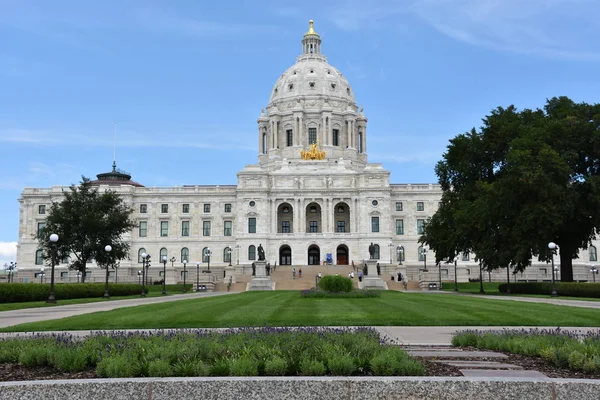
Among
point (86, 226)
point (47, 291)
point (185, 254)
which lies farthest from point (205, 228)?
point (47, 291)

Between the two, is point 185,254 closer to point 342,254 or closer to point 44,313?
point 342,254

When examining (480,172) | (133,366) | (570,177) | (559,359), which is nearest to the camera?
(133,366)

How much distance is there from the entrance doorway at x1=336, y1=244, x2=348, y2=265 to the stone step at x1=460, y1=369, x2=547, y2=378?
99.7 meters

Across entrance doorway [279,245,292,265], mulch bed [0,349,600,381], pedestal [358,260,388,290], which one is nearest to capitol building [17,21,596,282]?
entrance doorway [279,245,292,265]

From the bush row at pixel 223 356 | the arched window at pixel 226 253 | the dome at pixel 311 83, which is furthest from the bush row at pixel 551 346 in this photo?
the dome at pixel 311 83

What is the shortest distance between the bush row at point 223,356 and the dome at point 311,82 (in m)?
120

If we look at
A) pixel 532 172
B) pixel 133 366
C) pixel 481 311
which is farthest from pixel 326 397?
pixel 532 172

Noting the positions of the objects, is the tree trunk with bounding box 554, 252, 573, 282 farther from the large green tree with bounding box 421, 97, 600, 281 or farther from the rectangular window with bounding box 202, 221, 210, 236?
the rectangular window with bounding box 202, 221, 210, 236

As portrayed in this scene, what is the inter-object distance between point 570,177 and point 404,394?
48.5 m

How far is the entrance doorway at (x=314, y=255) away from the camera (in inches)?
4402

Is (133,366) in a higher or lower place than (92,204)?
lower

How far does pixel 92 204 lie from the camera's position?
7500 centimetres

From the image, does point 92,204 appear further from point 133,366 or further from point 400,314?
point 133,366

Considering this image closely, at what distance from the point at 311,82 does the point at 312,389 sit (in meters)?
125
